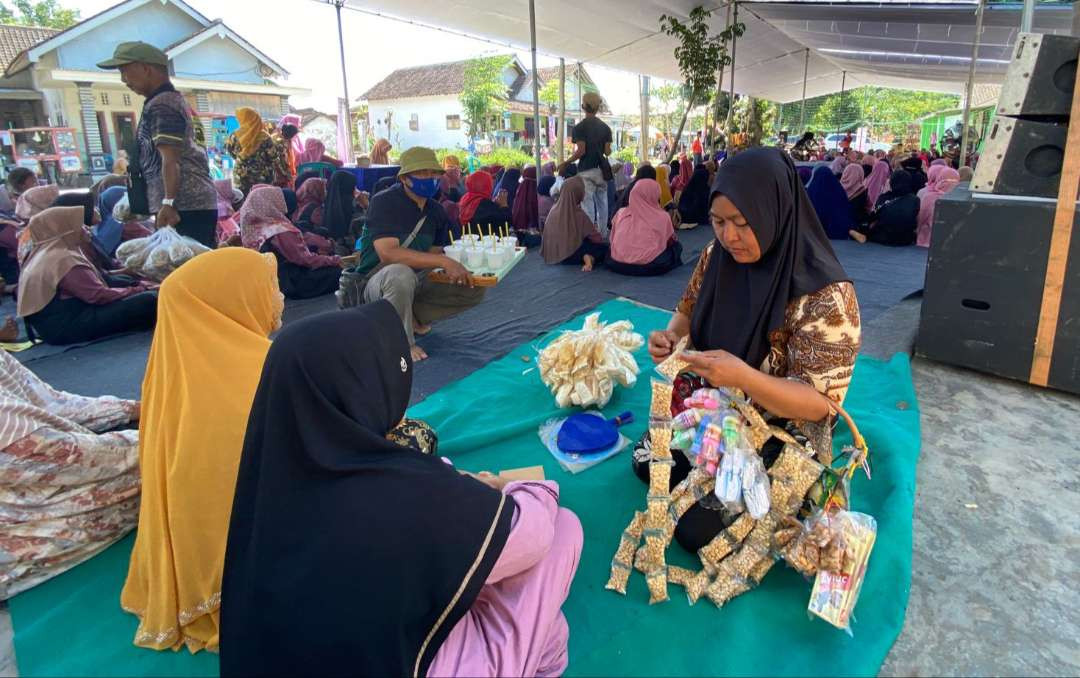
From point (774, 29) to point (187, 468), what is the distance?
39.0ft

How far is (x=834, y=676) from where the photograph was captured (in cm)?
138

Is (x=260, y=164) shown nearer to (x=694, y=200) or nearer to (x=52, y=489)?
(x=52, y=489)

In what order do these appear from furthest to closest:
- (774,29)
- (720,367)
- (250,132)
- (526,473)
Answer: (774,29) → (250,132) → (526,473) → (720,367)

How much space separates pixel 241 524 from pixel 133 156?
12.2 feet

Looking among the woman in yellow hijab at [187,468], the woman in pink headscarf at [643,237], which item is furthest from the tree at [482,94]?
the woman in yellow hijab at [187,468]

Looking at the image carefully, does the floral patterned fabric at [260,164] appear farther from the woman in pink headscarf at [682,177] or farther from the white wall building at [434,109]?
the white wall building at [434,109]

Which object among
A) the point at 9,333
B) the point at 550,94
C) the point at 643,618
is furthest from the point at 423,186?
the point at 550,94

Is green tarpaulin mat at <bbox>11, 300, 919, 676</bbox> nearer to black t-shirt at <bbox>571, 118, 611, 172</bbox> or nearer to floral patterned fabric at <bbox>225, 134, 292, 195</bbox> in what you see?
black t-shirt at <bbox>571, 118, 611, 172</bbox>

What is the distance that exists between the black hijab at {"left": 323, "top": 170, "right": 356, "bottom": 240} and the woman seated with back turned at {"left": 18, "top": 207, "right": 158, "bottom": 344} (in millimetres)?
2335

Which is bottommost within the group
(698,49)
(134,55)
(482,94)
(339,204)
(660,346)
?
(660,346)

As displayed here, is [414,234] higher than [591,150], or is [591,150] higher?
[591,150]

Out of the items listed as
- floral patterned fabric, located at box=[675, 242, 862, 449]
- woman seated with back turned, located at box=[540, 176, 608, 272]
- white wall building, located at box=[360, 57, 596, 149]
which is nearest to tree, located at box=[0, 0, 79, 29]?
white wall building, located at box=[360, 57, 596, 149]

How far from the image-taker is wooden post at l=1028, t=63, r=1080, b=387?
2.54 metres

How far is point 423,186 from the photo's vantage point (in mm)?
3531
